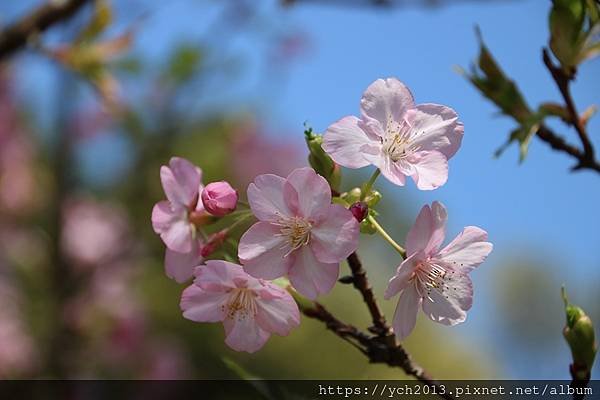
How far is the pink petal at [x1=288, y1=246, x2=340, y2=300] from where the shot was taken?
0.58 meters

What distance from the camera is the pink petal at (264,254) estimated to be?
58 cm

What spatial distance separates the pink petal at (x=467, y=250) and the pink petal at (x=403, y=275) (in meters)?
0.03

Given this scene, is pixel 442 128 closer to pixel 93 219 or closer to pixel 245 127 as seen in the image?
pixel 245 127

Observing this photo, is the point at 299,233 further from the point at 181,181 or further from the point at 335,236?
the point at 181,181

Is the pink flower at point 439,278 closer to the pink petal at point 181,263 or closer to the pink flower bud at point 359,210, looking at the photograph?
the pink flower bud at point 359,210

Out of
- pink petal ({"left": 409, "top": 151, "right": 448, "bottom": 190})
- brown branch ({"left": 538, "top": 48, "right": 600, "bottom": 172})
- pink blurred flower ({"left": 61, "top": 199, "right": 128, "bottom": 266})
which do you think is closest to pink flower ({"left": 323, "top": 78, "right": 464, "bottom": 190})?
pink petal ({"left": 409, "top": 151, "right": 448, "bottom": 190})

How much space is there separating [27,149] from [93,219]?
0.53 m

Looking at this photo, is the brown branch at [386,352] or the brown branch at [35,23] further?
the brown branch at [35,23]

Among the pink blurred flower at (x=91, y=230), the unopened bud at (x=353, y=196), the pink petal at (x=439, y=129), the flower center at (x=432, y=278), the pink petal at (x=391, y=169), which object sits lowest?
the pink blurred flower at (x=91, y=230)

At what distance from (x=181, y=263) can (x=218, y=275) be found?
0.26 ft

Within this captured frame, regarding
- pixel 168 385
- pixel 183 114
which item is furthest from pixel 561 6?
pixel 168 385

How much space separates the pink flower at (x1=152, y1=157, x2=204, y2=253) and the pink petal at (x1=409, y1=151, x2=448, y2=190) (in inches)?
8.9

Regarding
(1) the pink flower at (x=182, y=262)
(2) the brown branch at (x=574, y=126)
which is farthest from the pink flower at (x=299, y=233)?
(2) the brown branch at (x=574, y=126)

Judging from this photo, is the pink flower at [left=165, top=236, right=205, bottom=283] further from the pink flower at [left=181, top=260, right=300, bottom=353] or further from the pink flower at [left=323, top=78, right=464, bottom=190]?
the pink flower at [left=323, top=78, right=464, bottom=190]
